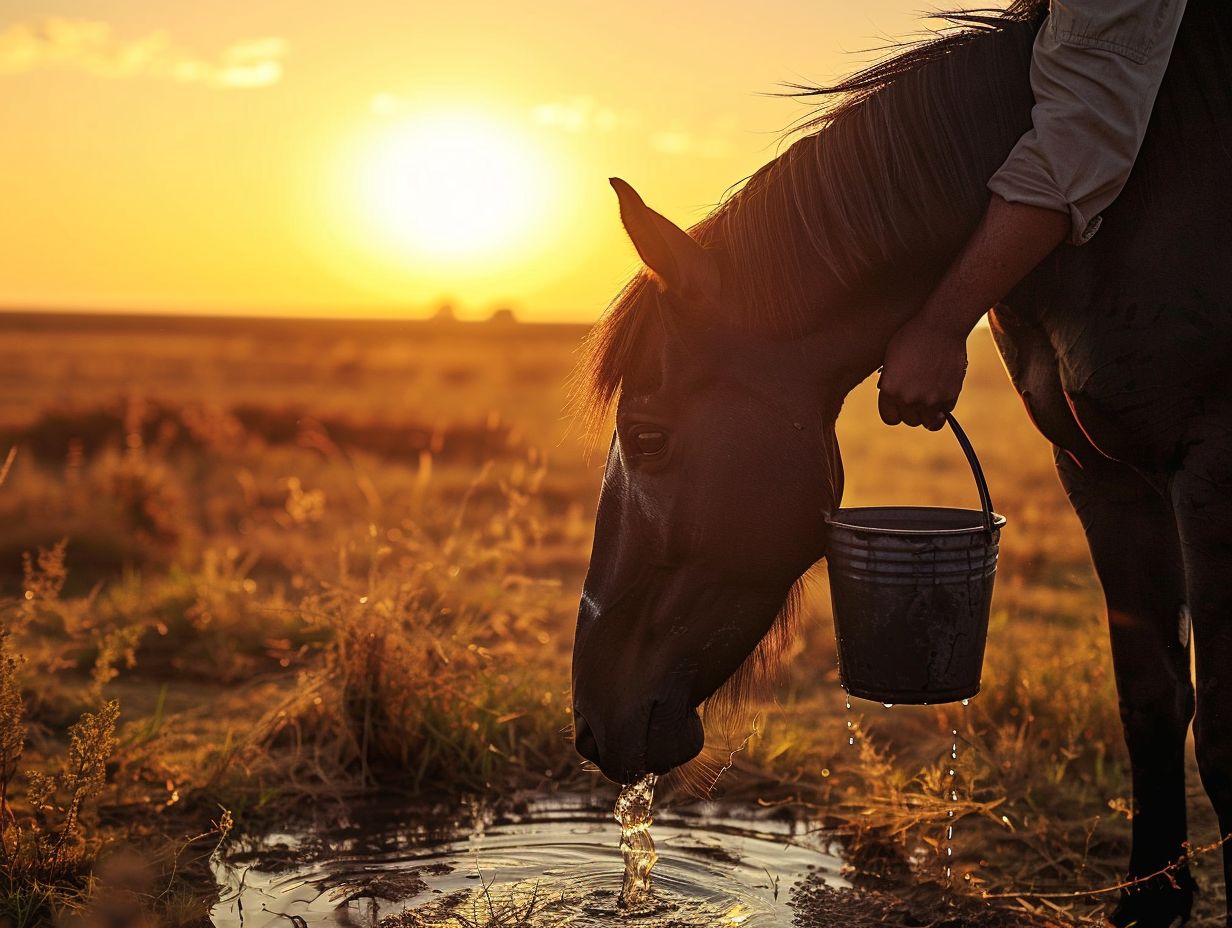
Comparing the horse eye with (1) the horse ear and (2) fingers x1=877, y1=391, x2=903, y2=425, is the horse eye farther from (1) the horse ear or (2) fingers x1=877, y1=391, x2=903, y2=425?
(2) fingers x1=877, y1=391, x2=903, y2=425

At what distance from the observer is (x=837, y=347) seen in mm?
2721

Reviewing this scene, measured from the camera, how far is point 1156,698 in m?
3.20

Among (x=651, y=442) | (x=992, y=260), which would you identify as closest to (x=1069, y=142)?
(x=992, y=260)

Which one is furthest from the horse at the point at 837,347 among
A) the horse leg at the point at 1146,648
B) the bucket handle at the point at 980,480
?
the horse leg at the point at 1146,648

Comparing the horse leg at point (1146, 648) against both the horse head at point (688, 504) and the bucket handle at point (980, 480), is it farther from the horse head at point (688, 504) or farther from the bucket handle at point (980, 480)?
the horse head at point (688, 504)

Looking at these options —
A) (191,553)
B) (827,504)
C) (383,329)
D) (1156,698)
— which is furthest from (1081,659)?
(383,329)

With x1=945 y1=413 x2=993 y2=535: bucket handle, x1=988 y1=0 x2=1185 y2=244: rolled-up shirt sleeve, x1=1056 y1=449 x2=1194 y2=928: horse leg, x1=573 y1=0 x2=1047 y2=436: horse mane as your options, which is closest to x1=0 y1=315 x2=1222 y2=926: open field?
x1=1056 y1=449 x2=1194 y2=928: horse leg

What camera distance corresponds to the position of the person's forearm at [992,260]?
2459 mm

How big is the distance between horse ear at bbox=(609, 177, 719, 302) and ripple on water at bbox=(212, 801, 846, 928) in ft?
5.49

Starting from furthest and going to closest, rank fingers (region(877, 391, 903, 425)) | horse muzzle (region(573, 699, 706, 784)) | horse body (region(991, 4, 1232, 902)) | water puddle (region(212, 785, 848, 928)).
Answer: water puddle (region(212, 785, 848, 928)) → horse muzzle (region(573, 699, 706, 784)) → fingers (region(877, 391, 903, 425)) → horse body (region(991, 4, 1232, 902))

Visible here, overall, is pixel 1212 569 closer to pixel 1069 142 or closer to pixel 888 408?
pixel 888 408

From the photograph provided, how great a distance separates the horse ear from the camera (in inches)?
95.7

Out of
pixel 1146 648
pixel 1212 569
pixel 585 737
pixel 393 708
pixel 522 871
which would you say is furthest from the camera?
pixel 393 708

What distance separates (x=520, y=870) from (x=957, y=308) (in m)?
2.10
